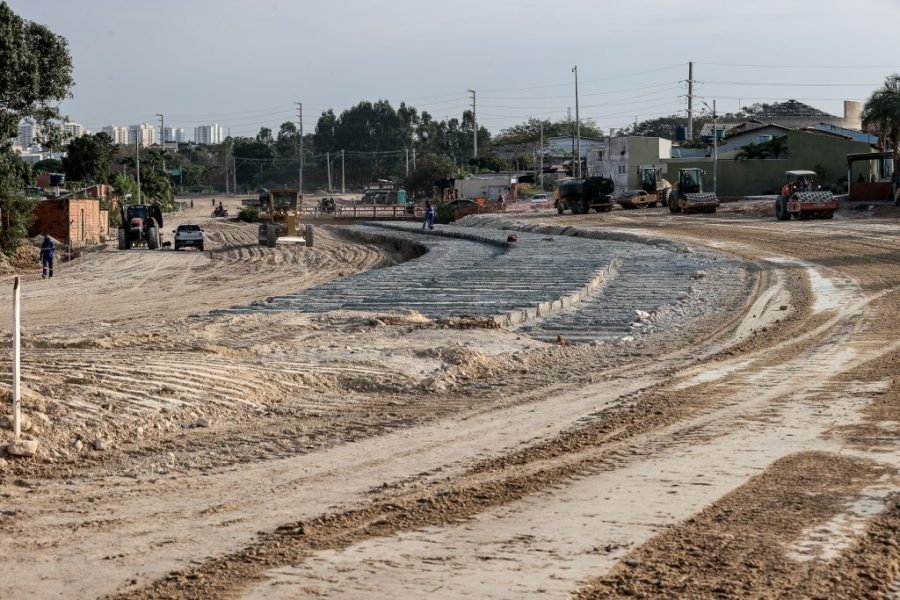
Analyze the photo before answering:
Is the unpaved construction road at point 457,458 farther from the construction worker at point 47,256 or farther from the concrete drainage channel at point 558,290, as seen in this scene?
the construction worker at point 47,256

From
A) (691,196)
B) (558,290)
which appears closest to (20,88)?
(558,290)

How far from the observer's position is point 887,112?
58.1 metres

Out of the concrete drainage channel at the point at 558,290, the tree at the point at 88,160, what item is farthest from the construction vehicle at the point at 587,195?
the tree at the point at 88,160

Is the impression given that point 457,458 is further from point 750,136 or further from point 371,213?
point 750,136

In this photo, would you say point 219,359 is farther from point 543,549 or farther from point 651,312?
point 651,312

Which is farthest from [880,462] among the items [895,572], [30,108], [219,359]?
[30,108]

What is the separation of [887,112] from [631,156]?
25.4 metres

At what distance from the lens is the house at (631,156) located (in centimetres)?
8138

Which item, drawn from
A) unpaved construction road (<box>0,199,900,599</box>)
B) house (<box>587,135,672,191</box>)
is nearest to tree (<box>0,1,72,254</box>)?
unpaved construction road (<box>0,199,900,599</box>)

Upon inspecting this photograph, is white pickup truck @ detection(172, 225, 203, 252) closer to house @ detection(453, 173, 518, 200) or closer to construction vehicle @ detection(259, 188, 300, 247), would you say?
construction vehicle @ detection(259, 188, 300, 247)

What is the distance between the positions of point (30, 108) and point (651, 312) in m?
32.1

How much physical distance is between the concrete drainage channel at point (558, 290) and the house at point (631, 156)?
47889 millimetres

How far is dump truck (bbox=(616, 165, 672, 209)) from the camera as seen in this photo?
6425 centimetres

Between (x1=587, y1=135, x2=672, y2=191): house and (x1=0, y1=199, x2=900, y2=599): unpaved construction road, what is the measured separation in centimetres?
6474
